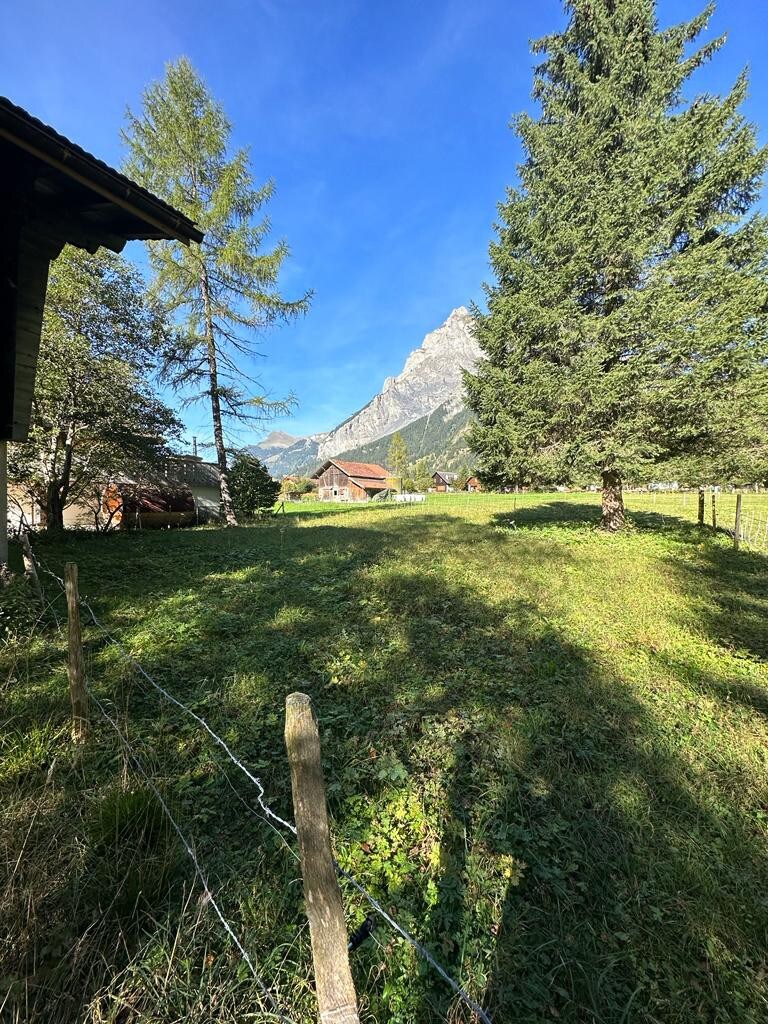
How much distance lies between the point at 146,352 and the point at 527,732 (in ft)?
48.4

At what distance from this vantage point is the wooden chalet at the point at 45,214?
2459 mm

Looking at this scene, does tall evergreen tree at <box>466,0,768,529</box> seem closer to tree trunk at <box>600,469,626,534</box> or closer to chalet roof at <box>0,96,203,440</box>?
tree trunk at <box>600,469,626,534</box>

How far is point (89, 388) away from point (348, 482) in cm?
4590

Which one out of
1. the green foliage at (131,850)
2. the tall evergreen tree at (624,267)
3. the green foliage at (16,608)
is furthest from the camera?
the tall evergreen tree at (624,267)

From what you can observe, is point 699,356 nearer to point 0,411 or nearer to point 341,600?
point 341,600

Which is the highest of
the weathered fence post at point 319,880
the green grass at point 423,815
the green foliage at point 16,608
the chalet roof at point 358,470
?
the chalet roof at point 358,470

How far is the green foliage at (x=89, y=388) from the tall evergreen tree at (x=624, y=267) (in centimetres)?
1074

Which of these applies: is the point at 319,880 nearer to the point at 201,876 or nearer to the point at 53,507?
the point at 201,876

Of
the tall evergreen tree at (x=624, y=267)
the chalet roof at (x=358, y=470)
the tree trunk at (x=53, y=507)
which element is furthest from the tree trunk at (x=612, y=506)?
the chalet roof at (x=358, y=470)

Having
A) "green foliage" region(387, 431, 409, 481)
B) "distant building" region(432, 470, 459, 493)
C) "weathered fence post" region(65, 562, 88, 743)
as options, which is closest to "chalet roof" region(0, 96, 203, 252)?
"weathered fence post" region(65, 562, 88, 743)

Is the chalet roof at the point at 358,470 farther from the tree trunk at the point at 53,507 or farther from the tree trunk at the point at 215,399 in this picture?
the tree trunk at the point at 53,507

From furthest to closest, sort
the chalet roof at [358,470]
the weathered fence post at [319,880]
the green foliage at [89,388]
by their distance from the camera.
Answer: the chalet roof at [358,470] < the green foliage at [89,388] < the weathered fence post at [319,880]

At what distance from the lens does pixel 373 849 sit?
2.26 meters

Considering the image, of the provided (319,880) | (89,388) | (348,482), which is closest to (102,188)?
(319,880)
